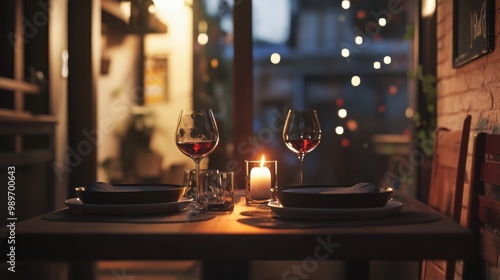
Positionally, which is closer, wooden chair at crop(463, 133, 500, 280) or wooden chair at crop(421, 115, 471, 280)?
wooden chair at crop(463, 133, 500, 280)

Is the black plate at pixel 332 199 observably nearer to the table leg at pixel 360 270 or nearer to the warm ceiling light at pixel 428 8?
the table leg at pixel 360 270

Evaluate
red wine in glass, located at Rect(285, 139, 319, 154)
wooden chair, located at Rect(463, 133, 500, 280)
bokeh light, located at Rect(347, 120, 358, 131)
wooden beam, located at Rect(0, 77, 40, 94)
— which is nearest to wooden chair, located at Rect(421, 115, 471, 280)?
wooden chair, located at Rect(463, 133, 500, 280)

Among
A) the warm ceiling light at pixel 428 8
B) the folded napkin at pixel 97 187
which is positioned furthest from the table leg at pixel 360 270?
the warm ceiling light at pixel 428 8

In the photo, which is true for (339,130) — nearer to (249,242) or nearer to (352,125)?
(352,125)

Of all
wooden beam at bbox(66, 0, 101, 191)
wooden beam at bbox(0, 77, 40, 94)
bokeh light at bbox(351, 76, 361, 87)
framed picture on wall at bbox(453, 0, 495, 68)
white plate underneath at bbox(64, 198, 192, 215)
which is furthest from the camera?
bokeh light at bbox(351, 76, 361, 87)

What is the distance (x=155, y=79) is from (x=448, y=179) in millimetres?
4129

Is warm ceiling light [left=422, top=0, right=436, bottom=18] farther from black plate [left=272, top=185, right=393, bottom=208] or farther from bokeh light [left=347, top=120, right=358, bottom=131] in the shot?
black plate [left=272, top=185, right=393, bottom=208]

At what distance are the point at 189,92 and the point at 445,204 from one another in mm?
3920

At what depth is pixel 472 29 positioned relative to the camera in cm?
218

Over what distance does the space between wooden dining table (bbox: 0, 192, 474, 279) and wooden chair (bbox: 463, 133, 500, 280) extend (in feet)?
2.09

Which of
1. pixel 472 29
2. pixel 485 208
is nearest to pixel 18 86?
pixel 472 29

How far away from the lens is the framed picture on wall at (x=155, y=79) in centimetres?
584

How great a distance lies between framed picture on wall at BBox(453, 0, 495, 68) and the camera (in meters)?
1.93

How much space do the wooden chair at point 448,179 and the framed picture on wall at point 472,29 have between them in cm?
26
